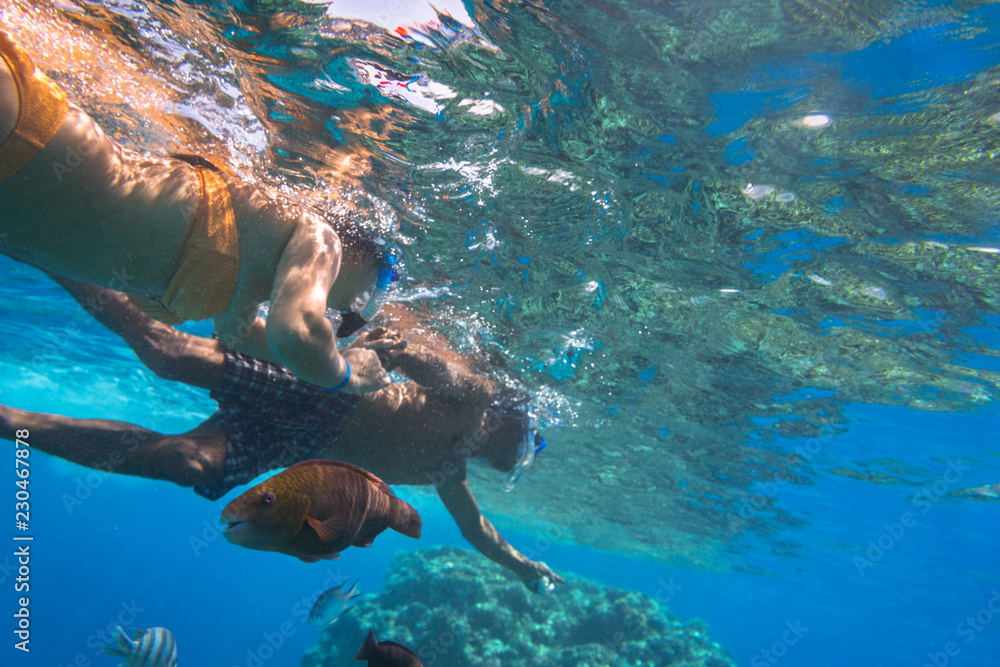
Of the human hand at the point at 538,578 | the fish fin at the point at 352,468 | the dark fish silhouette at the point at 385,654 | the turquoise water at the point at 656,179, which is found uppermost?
the turquoise water at the point at 656,179

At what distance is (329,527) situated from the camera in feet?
5.90

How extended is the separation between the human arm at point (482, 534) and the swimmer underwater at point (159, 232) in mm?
3702

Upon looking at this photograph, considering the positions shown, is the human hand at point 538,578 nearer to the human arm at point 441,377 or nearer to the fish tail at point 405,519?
the human arm at point 441,377

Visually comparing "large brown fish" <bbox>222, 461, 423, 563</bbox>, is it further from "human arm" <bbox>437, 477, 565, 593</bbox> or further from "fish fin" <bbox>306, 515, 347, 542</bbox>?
"human arm" <bbox>437, 477, 565, 593</bbox>

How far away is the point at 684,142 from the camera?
17.5 ft

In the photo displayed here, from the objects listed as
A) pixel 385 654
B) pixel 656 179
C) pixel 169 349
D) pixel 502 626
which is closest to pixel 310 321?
pixel 385 654

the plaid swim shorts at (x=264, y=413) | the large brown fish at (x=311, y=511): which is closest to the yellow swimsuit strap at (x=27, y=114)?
the large brown fish at (x=311, y=511)

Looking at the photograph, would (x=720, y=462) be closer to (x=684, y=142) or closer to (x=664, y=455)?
(x=664, y=455)

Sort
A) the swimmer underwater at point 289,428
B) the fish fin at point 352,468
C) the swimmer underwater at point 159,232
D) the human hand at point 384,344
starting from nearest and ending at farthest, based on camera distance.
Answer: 1. the fish fin at point 352,468
2. the swimmer underwater at point 159,232
3. the swimmer underwater at point 289,428
4. the human hand at point 384,344

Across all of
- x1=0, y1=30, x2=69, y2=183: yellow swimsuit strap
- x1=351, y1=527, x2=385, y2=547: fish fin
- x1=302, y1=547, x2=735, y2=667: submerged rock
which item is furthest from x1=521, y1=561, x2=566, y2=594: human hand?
x1=302, y1=547, x2=735, y2=667: submerged rock

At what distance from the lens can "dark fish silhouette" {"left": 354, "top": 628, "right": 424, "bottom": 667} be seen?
226 cm

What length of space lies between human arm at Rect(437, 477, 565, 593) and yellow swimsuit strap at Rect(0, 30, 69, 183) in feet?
18.4

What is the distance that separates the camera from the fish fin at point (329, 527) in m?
1.74

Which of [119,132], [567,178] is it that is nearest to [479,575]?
[567,178]
